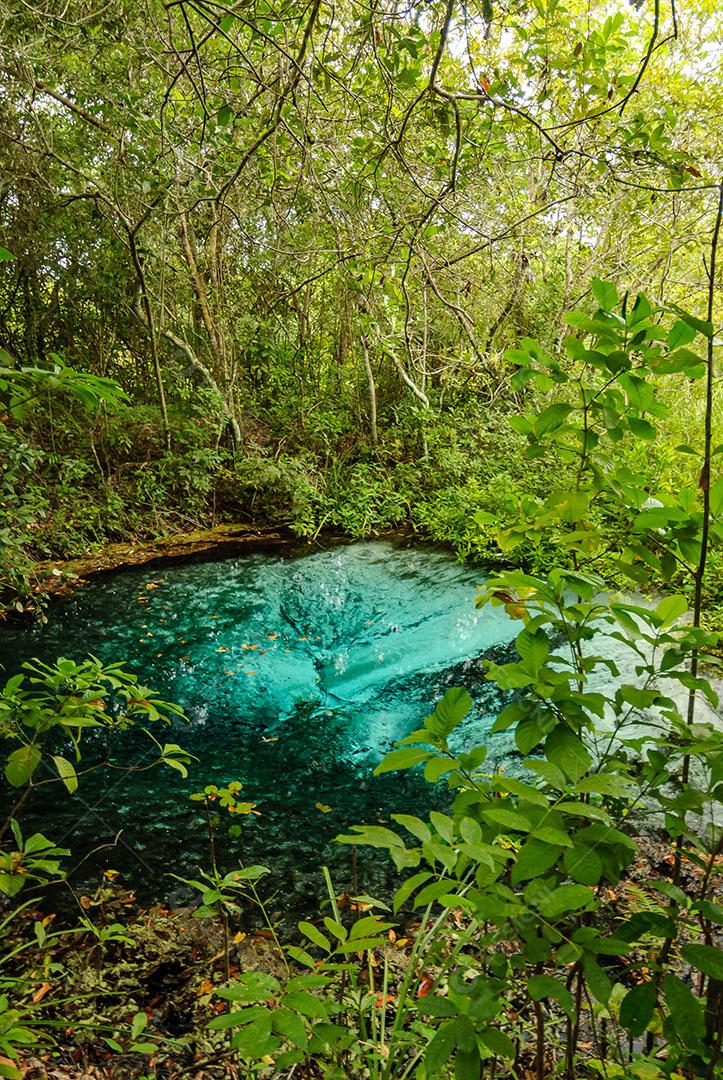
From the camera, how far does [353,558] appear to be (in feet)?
20.9

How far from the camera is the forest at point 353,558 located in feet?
3.43

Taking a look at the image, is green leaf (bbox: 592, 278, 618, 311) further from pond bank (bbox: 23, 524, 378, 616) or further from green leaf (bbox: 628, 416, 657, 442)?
pond bank (bbox: 23, 524, 378, 616)

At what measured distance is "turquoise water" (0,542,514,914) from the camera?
269 cm

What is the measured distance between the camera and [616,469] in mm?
1303

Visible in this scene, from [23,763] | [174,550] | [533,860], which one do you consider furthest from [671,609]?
[174,550]

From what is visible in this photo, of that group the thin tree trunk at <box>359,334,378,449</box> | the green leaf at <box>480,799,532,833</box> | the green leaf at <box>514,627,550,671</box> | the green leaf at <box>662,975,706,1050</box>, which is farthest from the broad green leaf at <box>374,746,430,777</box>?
the thin tree trunk at <box>359,334,378,449</box>

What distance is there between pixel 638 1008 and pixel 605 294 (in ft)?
3.77

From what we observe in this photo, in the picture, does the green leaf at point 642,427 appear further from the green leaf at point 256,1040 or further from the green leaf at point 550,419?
the green leaf at point 256,1040

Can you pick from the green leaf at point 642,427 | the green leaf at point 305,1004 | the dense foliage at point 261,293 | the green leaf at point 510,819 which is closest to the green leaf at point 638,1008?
the green leaf at point 510,819

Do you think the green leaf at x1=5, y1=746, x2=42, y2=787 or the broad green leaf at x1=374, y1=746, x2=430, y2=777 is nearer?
the broad green leaf at x1=374, y1=746, x2=430, y2=777

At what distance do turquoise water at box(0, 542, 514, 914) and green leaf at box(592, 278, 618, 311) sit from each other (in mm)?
2296

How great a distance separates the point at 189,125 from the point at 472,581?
4.29 m

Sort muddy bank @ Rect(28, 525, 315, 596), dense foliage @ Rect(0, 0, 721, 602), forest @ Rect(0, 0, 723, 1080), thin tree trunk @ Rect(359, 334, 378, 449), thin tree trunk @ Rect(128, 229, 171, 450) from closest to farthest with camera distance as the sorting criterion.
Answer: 1. forest @ Rect(0, 0, 723, 1080)
2. dense foliage @ Rect(0, 0, 721, 602)
3. muddy bank @ Rect(28, 525, 315, 596)
4. thin tree trunk @ Rect(128, 229, 171, 450)
5. thin tree trunk @ Rect(359, 334, 378, 449)

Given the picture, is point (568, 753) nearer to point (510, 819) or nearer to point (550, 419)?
point (510, 819)
